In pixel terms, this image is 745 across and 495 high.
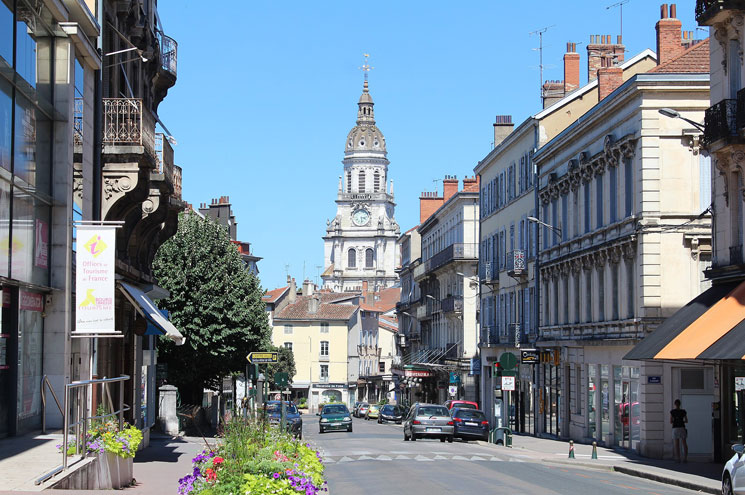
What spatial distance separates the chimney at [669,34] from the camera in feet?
126

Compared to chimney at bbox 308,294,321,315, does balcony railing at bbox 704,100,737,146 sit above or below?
above

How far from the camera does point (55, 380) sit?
747 inches

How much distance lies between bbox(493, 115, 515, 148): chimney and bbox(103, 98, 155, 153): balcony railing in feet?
139

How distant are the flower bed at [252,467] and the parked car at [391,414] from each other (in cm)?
5827

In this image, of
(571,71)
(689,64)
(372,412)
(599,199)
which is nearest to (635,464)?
(599,199)

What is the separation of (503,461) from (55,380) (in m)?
13.0

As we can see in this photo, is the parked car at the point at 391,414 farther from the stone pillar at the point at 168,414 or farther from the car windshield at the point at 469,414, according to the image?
the stone pillar at the point at 168,414

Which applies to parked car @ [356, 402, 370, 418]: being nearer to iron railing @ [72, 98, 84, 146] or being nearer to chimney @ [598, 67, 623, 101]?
chimney @ [598, 67, 623, 101]

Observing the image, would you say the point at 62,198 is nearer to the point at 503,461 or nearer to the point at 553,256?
the point at 503,461

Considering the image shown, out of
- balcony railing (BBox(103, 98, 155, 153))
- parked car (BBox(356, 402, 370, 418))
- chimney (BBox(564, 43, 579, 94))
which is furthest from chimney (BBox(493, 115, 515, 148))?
balcony railing (BBox(103, 98, 155, 153))

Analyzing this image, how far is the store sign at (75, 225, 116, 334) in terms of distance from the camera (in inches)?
749

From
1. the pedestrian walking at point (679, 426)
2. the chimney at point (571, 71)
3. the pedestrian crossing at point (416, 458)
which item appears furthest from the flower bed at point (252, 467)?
the chimney at point (571, 71)

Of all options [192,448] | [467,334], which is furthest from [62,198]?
[467,334]

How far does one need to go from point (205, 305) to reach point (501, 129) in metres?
26.6
